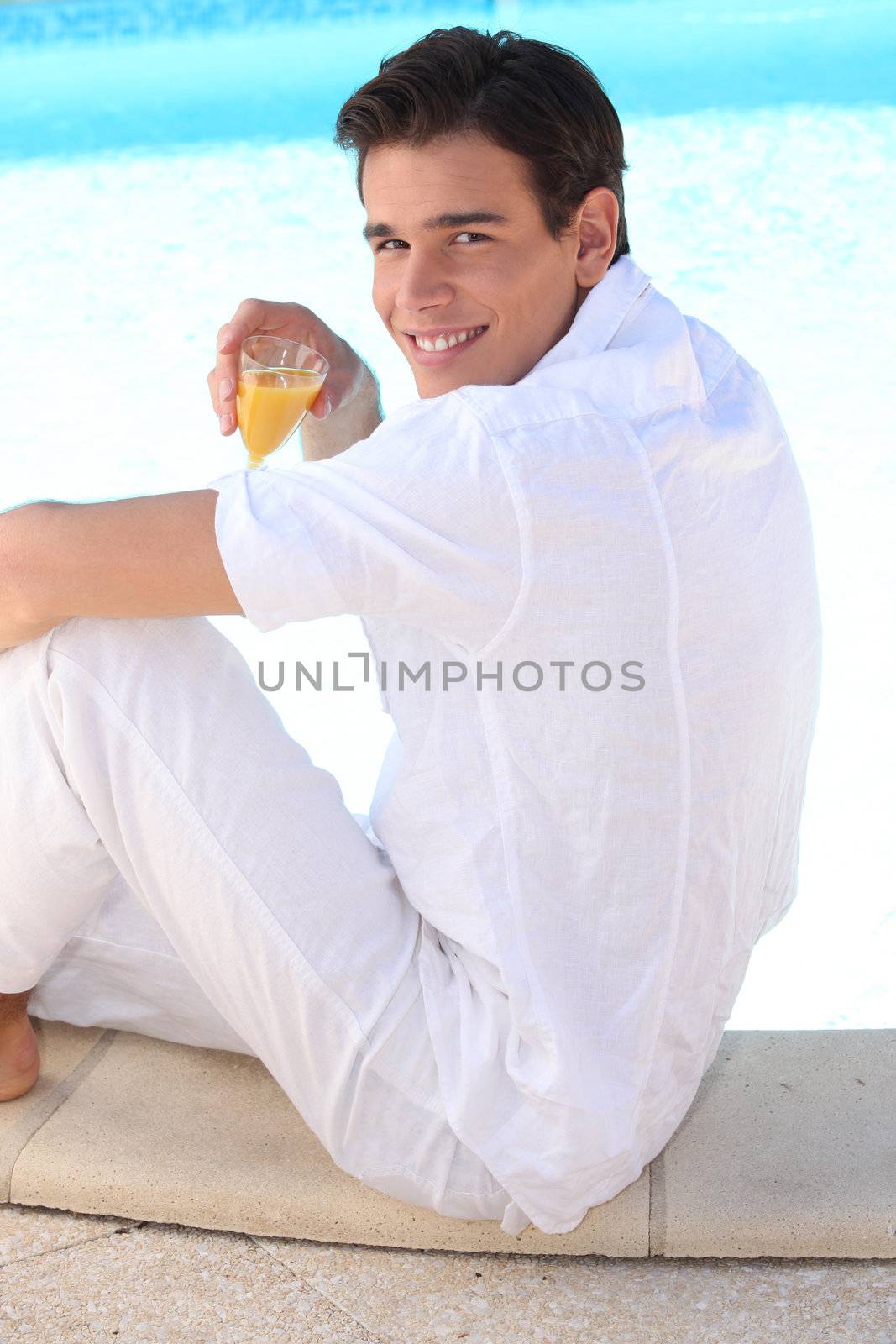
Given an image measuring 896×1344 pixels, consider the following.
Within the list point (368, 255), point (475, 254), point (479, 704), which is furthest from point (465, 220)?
point (368, 255)

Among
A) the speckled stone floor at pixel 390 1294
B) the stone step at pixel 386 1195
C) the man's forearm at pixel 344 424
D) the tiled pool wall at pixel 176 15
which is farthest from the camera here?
the tiled pool wall at pixel 176 15

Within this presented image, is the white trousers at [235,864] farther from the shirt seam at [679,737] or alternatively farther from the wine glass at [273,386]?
the wine glass at [273,386]

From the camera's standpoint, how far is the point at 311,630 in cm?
393

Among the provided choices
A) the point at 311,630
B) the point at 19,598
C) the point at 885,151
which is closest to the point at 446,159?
the point at 19,598

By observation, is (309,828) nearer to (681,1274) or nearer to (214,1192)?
(214,1192)

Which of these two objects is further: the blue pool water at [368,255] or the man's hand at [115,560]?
the blue pool water at [368,255]

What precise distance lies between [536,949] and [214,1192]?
0.50m

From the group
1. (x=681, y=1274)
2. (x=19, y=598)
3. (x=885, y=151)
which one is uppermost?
(x=885, y=151)

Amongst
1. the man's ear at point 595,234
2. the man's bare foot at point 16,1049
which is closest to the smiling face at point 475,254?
the man's ear at point 595,234

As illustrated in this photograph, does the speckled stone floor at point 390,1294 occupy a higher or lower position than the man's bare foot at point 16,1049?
lower

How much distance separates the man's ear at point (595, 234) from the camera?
1.62 m

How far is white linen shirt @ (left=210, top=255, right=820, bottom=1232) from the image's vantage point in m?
1.31

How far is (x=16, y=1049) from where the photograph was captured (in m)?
1.77

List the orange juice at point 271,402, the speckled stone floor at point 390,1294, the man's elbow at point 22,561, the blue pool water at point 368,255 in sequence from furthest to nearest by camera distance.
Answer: the blue pool water at point 368,255 < the orange juice at point 271,402 < the speckled stone floor at point 390,1294 < the man's elbow at point 22,561
